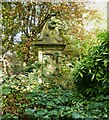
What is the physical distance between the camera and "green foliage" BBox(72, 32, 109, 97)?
1.34 meters

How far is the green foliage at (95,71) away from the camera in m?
1.34

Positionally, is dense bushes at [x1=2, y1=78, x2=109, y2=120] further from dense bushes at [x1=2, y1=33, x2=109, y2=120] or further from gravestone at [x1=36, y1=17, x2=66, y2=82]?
gravestone at [x1=36, y1=17, x2=66, y2=82]

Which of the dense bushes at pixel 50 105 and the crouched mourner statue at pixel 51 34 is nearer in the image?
the dense bushes at pixel 50 105

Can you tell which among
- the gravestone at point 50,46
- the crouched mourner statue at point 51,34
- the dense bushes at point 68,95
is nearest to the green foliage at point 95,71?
the dense bushes at point 68,95

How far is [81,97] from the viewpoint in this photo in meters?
1.42

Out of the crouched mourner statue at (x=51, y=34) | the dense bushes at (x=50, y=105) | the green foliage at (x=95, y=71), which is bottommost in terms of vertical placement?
the dense bushes at (x=50, y=105)

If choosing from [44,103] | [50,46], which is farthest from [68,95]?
[50,46]

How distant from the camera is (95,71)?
4.48 ft

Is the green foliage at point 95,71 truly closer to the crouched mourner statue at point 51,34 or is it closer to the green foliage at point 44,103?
the green foliage at point 44,103

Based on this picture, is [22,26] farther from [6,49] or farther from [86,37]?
[86,37]

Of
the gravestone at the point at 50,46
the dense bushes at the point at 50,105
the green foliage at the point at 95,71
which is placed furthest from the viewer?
the gravestone at the point at 50,46

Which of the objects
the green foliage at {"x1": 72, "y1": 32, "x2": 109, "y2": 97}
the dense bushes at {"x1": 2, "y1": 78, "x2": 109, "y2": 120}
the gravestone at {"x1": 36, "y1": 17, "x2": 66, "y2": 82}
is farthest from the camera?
the gravestone at {"x1": 36, "y1": 17, "x2": 66, "y2": 82}

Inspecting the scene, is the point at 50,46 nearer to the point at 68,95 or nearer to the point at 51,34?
the point at 51,34

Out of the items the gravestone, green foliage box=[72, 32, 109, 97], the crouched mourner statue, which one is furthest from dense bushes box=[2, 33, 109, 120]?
the crouched mourner statue
